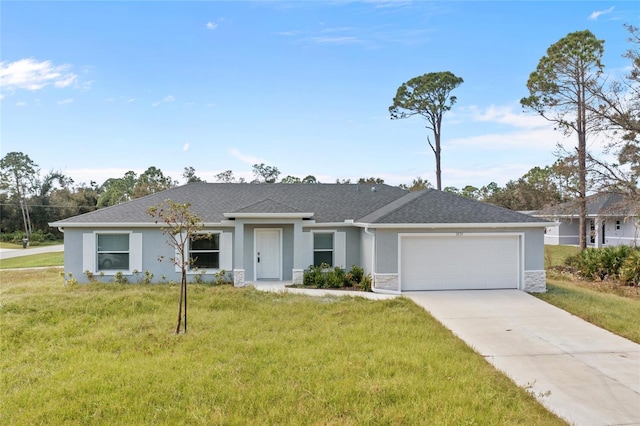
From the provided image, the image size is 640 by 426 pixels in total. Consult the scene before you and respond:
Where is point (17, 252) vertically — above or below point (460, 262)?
below

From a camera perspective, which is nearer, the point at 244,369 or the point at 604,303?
the point at 244,369

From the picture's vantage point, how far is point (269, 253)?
15398 mm

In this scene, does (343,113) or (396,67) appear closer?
(396,67)

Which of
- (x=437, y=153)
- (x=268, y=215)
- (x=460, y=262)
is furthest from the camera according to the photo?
(x=437, y=153)

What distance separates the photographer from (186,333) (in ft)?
27.0

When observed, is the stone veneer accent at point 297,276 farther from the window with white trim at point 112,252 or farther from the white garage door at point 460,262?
the window with white trim at point 112,252

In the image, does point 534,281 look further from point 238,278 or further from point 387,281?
point 238,278

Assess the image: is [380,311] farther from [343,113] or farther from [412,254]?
[343,113]

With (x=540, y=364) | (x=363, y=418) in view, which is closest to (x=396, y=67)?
(x=540, y=364)

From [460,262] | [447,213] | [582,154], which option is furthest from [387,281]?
[582,154]

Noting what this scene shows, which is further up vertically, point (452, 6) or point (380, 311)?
point (452, 6)

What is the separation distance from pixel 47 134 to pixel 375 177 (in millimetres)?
29196

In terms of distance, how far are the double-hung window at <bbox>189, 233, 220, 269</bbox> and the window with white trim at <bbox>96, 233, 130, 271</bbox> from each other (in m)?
2.54

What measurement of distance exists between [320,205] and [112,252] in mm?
8791
